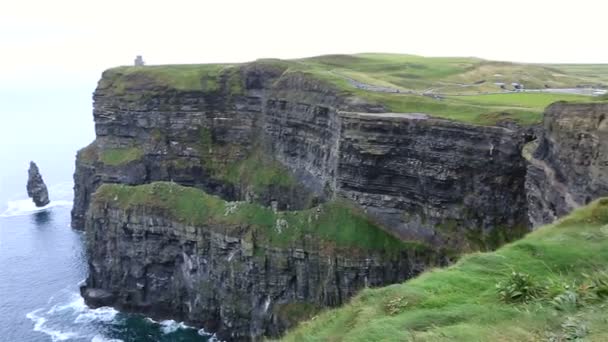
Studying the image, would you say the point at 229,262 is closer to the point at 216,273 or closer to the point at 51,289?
the point at 216,273

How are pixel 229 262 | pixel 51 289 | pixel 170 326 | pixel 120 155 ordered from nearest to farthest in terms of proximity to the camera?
pixel 229 262, pixel 170 326, pixel 51 289, pixel 120 155

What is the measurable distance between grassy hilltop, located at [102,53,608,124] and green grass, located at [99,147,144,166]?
38.2ft

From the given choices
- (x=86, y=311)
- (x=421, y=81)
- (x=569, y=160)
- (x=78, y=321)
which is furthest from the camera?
(x=421, y=81)

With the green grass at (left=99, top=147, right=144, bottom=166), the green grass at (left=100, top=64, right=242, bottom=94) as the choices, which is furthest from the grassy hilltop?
the green grass at (left=99, top=147, right=144, bottom=166)

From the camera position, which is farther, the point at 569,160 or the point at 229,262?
the point at 229,262

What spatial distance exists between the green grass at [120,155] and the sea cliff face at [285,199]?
570 mm

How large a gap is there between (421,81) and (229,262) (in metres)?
45.5

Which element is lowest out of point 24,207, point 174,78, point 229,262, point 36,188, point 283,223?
point 24,207

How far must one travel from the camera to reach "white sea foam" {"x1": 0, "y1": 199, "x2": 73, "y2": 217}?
119 m

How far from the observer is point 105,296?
72188 millimetres

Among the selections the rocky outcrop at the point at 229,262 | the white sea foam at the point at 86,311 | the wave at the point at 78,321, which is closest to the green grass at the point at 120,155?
the rocky outcrop at the point at 229,262

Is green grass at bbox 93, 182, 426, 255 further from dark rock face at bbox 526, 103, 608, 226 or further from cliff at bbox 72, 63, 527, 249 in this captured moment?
dark rock face at bbox 526, 103, 608, 226

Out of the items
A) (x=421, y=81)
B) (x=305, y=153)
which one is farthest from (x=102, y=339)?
(x=421, y=81)

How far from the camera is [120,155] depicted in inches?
3883
